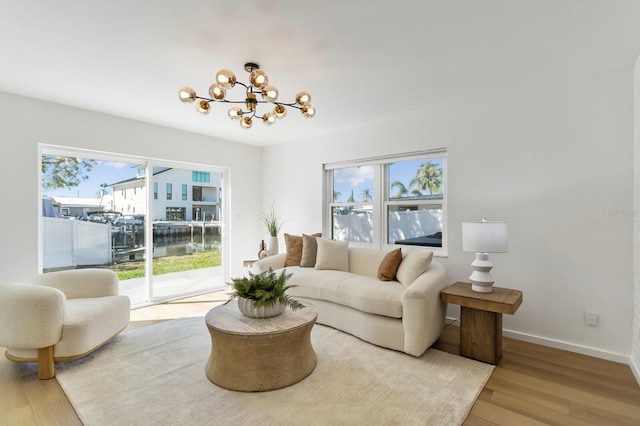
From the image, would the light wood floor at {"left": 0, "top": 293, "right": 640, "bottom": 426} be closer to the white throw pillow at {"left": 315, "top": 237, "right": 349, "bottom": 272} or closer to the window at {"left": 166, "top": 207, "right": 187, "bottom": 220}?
the white throw pillow at {"left": 315, "top": 237, "right": 349, "bottom": 272}

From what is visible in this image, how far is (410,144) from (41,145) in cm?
431

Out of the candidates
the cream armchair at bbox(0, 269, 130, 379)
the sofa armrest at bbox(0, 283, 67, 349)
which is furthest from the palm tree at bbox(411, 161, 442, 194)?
the sofa armrest at bbox(0, 283, 67, 349)

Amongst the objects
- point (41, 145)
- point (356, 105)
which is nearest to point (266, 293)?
point (356, 105)

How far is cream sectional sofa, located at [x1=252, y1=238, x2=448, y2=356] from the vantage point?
2672 millimetres

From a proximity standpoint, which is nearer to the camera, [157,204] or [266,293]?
[266,293]

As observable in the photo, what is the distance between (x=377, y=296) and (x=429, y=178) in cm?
180

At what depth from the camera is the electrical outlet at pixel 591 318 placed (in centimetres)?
276

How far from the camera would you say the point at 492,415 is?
1.95 meters

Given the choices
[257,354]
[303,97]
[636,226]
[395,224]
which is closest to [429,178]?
[395,224]

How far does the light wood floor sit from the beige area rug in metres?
0.10

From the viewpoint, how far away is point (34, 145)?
133 inches

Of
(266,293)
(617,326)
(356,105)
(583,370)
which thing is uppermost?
(356,105)

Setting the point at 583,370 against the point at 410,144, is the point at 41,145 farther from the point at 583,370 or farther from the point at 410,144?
the point at 583,370

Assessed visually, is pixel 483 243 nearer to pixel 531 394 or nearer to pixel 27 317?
pixel 531 394
